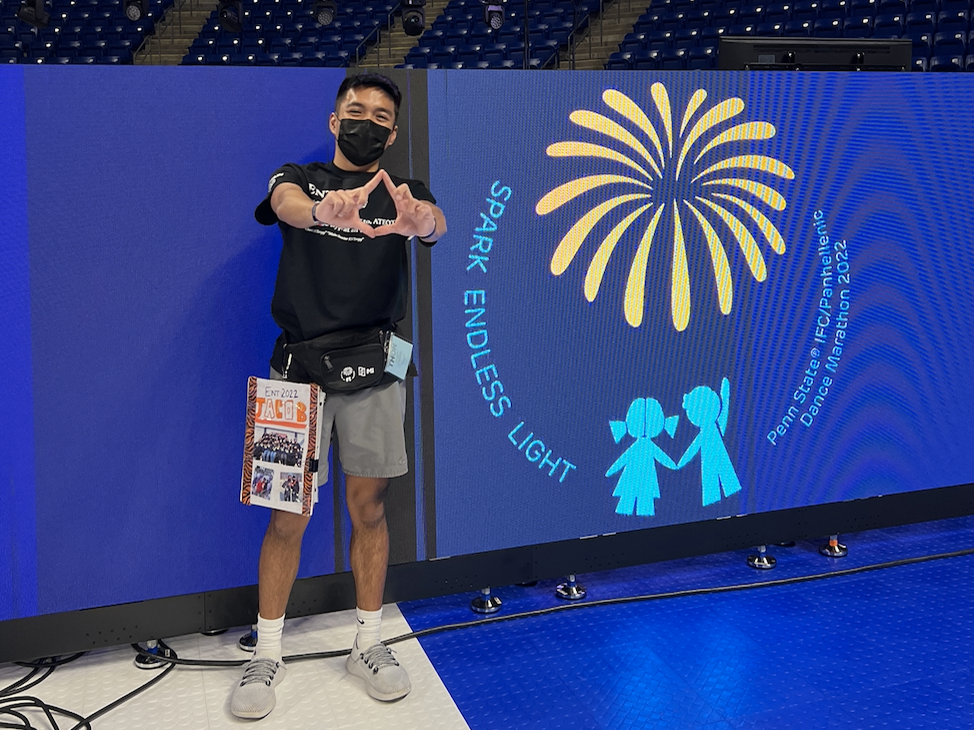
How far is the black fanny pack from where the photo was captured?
2.29 metres

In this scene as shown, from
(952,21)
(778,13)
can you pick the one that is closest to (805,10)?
(778,13)

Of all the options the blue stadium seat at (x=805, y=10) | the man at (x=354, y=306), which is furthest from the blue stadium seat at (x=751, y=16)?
the man at (x=354, y=306)

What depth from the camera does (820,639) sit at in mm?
2693

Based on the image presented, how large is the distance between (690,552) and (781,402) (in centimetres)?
57

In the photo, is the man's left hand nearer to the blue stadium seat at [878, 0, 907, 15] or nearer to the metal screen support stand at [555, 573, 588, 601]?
the metal screen support stand at [555, 573, 588, 601]

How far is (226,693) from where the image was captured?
94.3 inches

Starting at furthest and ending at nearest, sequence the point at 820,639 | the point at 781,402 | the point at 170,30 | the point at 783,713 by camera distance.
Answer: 1. the point at 170,30
2. the point at 781,402
3. the point at 820,639
4. the point at 783,713

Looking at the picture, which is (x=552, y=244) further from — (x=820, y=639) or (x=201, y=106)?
(x=820, y=639)

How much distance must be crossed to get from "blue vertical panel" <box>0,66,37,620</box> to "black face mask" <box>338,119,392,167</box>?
2.49ft

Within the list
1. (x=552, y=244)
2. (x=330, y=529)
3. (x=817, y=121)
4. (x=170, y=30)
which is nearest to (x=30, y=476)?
(x=330, y=529)

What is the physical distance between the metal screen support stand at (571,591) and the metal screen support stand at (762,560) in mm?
614

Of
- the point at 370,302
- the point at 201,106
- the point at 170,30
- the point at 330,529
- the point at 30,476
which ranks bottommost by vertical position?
the point at 330,529

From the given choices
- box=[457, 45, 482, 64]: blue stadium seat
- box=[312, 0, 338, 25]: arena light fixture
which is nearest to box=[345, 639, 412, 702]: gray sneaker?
box=[457, 45, 482, 64]: blue stadium seat

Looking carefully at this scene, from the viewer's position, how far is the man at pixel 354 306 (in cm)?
224
